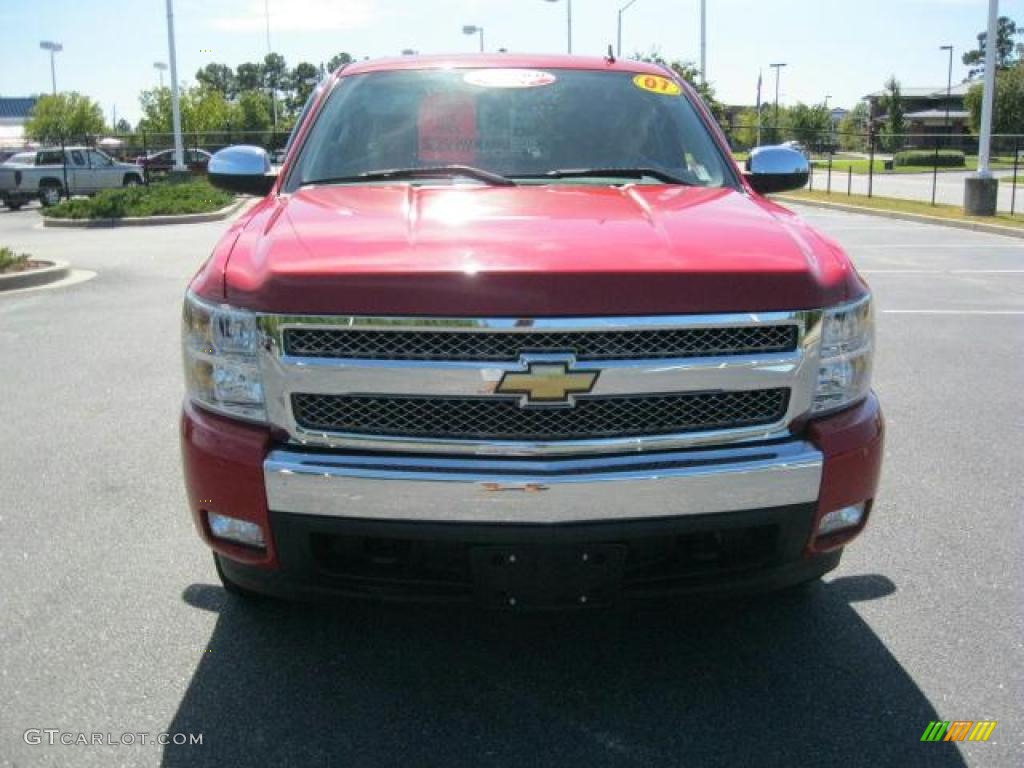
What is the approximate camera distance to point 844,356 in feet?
9.45

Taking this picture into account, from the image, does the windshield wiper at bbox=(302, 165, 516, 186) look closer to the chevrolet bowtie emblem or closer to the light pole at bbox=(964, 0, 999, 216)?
the chevrolet bowtie emblem

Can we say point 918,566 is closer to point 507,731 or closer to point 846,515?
point 846,515

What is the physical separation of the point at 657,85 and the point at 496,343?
237 cm

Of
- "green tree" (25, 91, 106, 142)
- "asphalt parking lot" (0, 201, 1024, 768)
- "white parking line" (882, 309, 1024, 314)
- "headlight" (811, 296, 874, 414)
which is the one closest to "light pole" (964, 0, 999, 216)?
"white parking line" (882, 309, 1024, 314)

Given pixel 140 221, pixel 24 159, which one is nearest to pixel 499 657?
pixel 140 221

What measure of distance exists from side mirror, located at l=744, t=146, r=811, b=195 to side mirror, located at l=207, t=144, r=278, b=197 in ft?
6.80

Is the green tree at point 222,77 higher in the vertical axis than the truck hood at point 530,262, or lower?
higher

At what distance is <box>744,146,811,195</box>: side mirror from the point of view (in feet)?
14.9

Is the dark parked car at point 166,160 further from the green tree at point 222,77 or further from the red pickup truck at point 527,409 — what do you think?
the green tree at point 222,77

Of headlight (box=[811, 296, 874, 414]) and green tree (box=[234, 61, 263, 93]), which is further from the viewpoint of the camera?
green tree (box=[234, 61, 263, 93])

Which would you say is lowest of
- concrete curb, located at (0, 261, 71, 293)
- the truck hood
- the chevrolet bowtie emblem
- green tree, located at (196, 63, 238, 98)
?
concrete curb, located at (0, 261, 71, 293)

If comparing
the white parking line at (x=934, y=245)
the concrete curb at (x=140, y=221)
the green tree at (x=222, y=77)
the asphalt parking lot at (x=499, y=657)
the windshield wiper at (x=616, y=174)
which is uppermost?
the green tree at (x=222, y=77)

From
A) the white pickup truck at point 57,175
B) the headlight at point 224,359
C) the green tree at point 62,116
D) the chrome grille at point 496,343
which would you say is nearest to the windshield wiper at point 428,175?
the headlight at point 224,359

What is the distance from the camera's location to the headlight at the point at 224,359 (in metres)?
2.73
